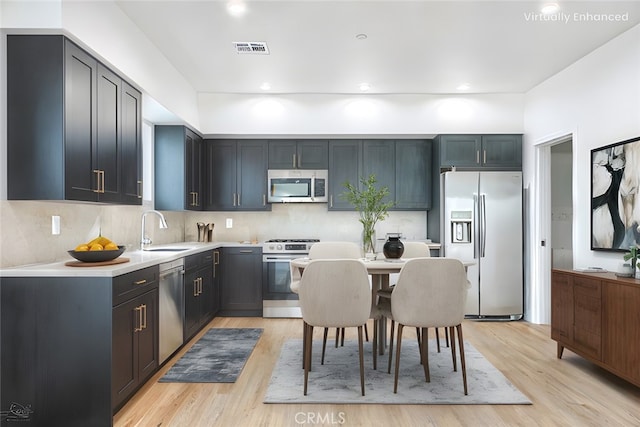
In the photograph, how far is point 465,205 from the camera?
498 centimetres

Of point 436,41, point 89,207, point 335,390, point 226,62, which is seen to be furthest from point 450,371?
point 226,62

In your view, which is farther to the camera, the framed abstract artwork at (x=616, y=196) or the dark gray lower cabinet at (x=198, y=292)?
the dark gray lower cabinet at (x=198, y=292)

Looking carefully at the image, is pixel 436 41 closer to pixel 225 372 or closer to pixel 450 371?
pixel 450 371

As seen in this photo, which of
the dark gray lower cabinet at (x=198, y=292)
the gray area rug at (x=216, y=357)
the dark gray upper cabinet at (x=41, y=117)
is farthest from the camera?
the dark gray lower cabinet at (x=198, y=292)

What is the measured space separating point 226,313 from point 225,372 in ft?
6.49

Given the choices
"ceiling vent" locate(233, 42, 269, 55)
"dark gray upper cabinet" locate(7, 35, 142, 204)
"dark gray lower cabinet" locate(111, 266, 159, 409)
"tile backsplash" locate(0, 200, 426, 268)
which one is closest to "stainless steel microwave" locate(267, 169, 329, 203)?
"tile backsplash" locate(0, 200, 426, 268)

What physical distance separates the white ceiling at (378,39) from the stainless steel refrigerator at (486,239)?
1.25m

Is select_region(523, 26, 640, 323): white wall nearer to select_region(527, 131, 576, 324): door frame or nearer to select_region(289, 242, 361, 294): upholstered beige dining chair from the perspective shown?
select_region(527, 131, 576, 324): door frame

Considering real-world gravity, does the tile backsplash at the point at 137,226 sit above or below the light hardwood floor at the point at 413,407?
above

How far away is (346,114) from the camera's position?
17.4 ft

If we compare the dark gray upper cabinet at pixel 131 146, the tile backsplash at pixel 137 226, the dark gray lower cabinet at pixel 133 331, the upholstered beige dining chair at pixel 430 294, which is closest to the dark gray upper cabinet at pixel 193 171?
the tile backsplash at pixel 137 226

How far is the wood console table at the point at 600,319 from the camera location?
9.10ft

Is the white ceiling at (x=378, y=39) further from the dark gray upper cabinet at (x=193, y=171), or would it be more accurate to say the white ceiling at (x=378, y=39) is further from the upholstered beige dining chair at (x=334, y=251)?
the upholstered beige dining chair at (x=334, y=251)

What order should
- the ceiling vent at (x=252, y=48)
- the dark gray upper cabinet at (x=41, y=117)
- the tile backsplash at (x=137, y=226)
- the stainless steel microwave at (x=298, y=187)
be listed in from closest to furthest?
the dark gray upper cabinet at (x=41, y=117) → the tile backsplash at (x=137, y=226) → the ceiling vent at (x=252, y=48) → the stainless steel microwave at (x=298, y=187)
